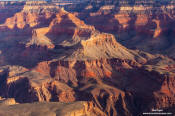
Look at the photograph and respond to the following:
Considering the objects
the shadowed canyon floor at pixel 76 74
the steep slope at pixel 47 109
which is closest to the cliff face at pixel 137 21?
the shadowed canyon floor at pixel 76 74

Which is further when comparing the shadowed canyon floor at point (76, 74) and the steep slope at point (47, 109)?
the shadowed canyon floor at point (76, 74)

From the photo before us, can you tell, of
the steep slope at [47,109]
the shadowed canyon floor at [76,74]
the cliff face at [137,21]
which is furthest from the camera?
the cliff face at [137,21]

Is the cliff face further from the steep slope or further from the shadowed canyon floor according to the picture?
the steep slope

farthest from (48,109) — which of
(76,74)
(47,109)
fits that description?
(76,74)

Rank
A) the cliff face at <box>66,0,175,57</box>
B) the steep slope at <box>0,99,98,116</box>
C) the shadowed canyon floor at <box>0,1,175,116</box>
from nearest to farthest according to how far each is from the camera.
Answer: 1. the steep slope at <box>0,99,98,116</box>
2. the shadowed canyon floor at <box>0,1,175,116</box>
3. the cliff face at <box>66,0,175,57</box>

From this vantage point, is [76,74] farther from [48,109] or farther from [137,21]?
[137,21]

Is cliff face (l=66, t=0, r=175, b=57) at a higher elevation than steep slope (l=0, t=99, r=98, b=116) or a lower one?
lower

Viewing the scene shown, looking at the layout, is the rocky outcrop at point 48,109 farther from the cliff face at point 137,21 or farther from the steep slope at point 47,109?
the cliff face at point 137,21

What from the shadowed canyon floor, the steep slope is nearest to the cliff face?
the shadowed canyon floor

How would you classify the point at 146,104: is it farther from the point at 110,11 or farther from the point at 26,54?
the point at 110,11
